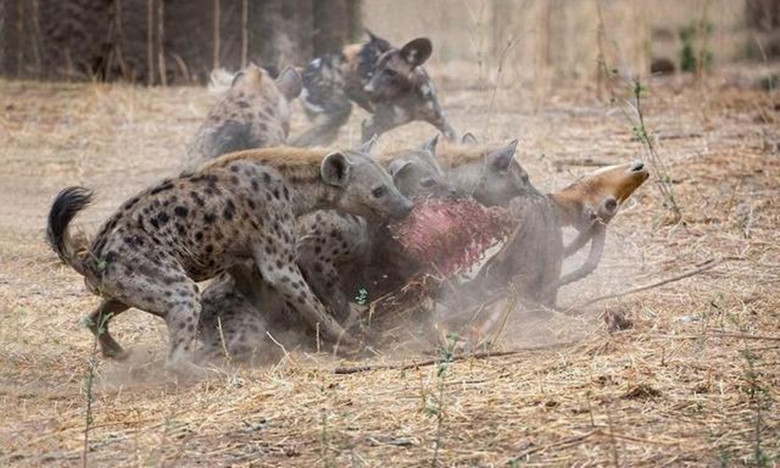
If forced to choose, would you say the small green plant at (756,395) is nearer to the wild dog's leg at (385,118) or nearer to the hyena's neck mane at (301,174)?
the hyena's neck mane at (301,174)

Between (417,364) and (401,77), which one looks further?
(401,77)

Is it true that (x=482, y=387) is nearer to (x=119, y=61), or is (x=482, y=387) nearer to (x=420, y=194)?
(x=420, y=194)

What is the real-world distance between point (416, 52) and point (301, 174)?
365 centimetres

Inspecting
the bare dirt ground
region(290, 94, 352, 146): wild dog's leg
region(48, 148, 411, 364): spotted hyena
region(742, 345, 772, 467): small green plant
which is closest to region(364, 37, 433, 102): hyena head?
region(290, 94, 352, 146): wild dog's leg

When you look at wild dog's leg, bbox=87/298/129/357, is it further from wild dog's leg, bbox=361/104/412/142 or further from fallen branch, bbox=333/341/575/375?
wild dog's leg, bbox=361/104/412/142

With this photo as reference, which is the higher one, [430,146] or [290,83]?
[430,146]

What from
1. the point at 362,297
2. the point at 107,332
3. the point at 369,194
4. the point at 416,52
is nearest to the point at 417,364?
the point at 362,297

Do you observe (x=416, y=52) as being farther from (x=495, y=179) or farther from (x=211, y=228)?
(x=211, y=228)

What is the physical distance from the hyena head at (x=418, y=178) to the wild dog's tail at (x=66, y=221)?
4.13 ft

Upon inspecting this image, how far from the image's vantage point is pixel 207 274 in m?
5.49

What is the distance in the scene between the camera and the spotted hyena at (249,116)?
26.0ft

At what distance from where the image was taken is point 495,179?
6.08m

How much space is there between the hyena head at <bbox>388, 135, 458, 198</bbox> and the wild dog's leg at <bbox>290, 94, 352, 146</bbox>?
3.49 metres

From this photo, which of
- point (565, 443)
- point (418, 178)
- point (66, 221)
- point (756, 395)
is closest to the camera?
point (565, 443)
